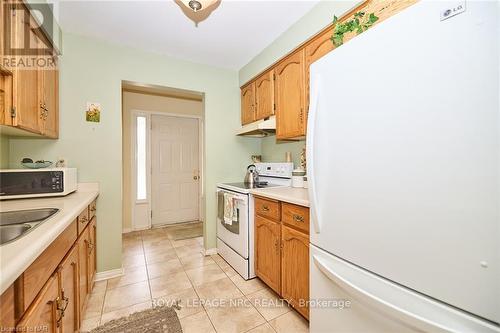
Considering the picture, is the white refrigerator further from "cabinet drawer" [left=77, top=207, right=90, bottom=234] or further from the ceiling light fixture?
"cabinet drawer" [left=77, top=207, right=90, bottom=234]

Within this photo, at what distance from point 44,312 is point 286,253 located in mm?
1400

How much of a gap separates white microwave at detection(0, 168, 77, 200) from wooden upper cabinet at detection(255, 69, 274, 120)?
77.1 inches

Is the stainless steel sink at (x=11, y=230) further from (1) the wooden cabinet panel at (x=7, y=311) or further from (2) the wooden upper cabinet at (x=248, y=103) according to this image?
(2) the wooden upper cabinet at (x=248, y=103)

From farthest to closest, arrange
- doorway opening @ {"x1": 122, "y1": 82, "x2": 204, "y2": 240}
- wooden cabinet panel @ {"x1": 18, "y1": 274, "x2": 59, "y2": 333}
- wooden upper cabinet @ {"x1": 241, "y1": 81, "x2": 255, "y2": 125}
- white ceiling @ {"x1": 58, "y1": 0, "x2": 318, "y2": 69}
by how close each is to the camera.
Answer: doorway opening @ {"x1": 122, "y1": 82, "x2": 204, "y2": 240} → wooden upper cabinet @ {"x1": 241, "y1": 81, "x2": 255, "y2": 125} → white ceiling @ {"x1": 58, "y1": 0, "x2": 318, "y2": 69} → wooden cabinet panel @ {"x1": 18, "y1": 274, "x2": 59, "y2": 333}

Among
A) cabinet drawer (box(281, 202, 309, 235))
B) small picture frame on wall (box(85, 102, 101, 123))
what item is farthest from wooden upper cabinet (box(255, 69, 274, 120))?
small picture frame on wall (box(85, 102, 101, 123))

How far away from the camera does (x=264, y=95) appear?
2.53m

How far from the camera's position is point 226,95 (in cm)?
292

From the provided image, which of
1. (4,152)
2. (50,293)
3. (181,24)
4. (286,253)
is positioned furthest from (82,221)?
(181,24)

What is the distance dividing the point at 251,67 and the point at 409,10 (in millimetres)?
2159

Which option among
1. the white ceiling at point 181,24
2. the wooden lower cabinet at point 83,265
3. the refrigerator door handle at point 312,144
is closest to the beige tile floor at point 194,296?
the wooden lower cabinet at point 83,265

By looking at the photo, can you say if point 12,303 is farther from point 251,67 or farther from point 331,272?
point 251,67

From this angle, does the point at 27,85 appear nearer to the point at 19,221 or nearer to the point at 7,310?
the point at 19,221

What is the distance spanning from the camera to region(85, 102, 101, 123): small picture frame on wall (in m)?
2.16

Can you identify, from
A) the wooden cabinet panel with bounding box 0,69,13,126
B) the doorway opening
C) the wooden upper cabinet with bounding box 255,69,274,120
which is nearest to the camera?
the wooden cabinet panel with bounding box 0,69,13,126
